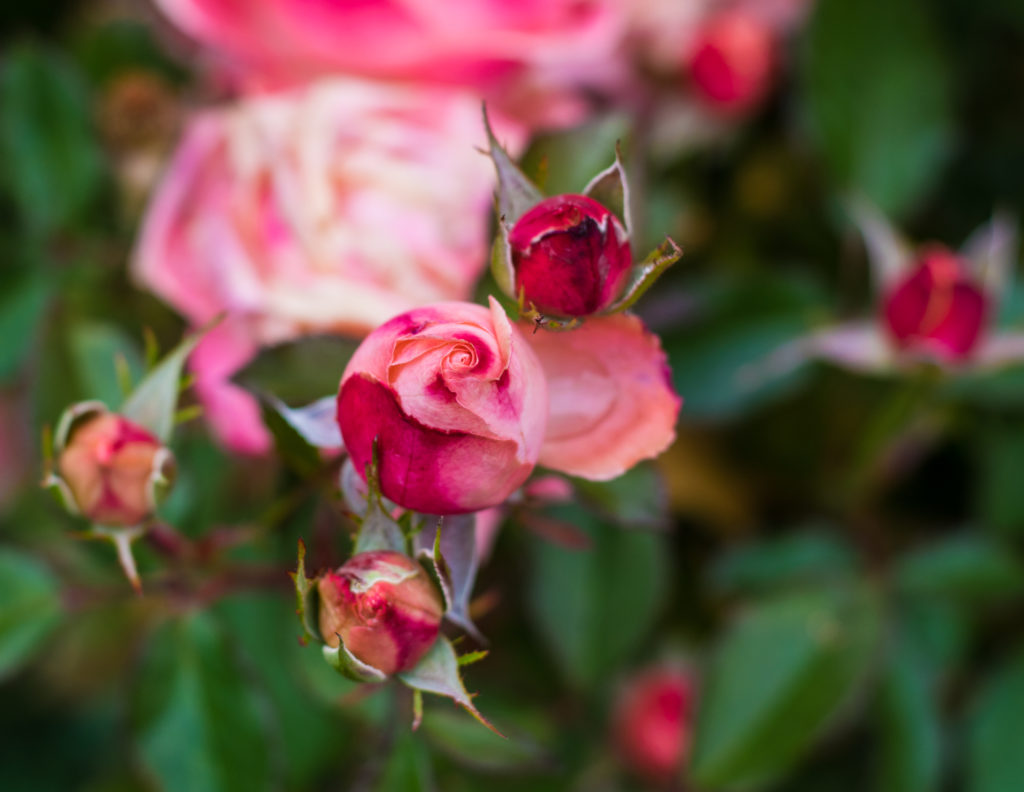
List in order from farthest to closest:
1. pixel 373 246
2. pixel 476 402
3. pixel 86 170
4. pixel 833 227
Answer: pixel 833 227
pixel 86 170
pixel 373 246
pixel 476 402

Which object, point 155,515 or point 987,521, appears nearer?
point 155,515

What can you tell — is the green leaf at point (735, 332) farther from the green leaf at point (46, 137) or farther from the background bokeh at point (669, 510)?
the green leaf at point (46, 137)

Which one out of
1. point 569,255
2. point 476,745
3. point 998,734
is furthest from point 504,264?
point 998,734

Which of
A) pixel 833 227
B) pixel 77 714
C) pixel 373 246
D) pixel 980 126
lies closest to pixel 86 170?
pixel 373 246

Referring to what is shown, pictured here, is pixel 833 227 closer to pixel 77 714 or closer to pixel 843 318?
pixel 843 318

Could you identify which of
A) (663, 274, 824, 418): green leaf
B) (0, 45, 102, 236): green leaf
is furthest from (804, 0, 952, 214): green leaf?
(0, 45, 102, 236): green leaf

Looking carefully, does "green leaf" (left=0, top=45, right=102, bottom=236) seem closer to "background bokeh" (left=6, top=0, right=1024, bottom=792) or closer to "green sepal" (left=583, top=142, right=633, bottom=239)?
"background bokeh" (left=6, top=0, right=1024, bottom=792)

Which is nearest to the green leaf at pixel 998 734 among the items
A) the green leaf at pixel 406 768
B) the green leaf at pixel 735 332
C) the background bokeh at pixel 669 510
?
the background bokeh at pixel 669 510
